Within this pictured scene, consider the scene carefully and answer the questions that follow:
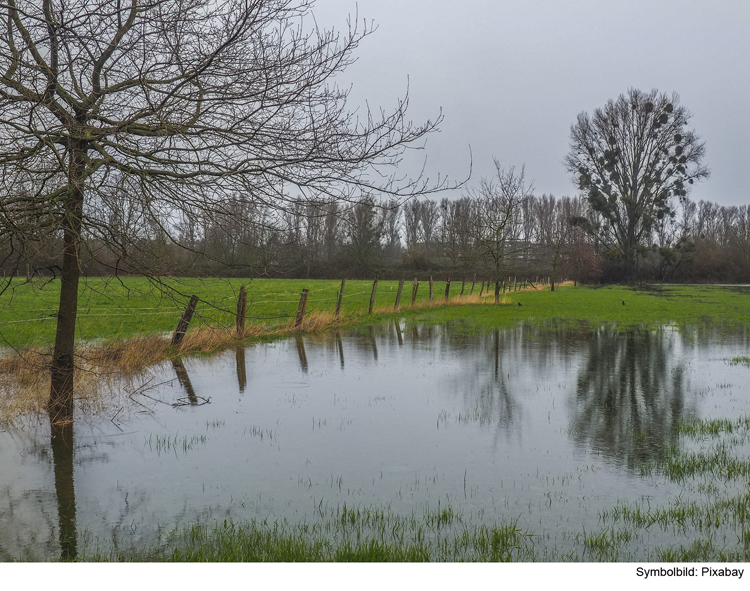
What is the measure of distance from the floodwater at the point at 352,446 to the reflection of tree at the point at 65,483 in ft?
0.07

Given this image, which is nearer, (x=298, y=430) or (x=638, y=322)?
(x=298, y=430)

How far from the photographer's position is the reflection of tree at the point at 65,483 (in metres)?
5.29

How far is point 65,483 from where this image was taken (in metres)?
6.76

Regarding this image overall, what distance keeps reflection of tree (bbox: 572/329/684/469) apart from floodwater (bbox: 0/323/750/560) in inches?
1.6

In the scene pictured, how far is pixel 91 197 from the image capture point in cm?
748

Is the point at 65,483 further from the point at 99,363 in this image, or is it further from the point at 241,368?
the point at 241,368

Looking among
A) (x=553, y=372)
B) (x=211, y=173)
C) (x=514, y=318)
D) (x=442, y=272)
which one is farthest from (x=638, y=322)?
(x=442, y=272)

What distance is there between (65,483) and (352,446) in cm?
314

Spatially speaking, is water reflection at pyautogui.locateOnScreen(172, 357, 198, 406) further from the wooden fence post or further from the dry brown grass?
the wooden fence post

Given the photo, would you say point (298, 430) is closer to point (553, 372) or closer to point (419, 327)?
point (553, 372)

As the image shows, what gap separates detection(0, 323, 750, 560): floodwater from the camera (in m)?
5.91

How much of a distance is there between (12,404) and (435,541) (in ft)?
22.4

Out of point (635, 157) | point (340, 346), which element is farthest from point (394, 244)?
point (340, 346)

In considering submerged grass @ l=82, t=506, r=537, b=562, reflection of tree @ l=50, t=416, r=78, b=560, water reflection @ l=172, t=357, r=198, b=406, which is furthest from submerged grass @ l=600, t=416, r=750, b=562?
water reflection @ l=172, t=357, r=198, b=406
